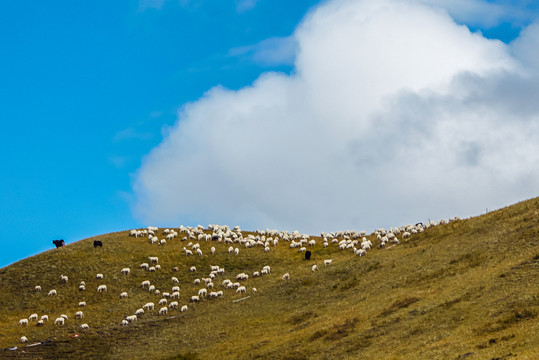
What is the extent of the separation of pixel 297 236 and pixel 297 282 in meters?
26.1

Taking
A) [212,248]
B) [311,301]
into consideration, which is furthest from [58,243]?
[311,301]

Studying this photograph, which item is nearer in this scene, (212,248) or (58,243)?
(212,248)

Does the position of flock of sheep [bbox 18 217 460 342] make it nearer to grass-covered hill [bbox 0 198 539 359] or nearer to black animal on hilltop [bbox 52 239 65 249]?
grass-covered hill [bbox 0 198 539 359]

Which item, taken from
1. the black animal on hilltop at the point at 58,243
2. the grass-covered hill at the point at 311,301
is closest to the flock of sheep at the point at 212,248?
the grass-covered hill at the point at 311,301

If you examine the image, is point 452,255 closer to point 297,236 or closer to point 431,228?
point 431,228

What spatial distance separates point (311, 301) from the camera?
66250mm

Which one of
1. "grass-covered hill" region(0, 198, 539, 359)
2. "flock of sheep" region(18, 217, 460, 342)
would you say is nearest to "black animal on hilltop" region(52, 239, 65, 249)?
"grass-covered hill" region(0, 198, 539, 359)

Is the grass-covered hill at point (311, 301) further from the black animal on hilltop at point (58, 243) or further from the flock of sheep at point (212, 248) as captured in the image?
the black animal on hilltop at point (58, 243)

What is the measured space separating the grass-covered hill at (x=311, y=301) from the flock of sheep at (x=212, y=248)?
2.52 feet

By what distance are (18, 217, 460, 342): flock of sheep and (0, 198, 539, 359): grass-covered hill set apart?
77cm

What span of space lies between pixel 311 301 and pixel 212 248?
28.4 m

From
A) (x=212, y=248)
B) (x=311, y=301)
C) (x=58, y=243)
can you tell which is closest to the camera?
(x=311, y=301)

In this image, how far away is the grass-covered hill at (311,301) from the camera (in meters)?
44.0

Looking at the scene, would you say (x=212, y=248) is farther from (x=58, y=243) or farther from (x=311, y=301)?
(x=311, y=301)
